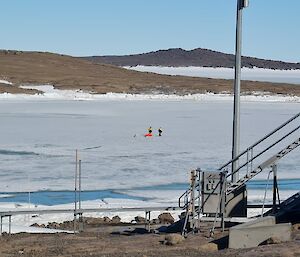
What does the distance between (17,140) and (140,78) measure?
57.9m

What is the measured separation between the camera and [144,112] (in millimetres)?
43375

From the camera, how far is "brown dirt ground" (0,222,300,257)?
999 cm

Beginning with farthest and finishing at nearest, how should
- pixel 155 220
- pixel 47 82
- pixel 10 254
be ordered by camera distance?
pixel 47 82 → pixel 155 220 → pixel 10 254

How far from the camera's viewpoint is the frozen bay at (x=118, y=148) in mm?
19141

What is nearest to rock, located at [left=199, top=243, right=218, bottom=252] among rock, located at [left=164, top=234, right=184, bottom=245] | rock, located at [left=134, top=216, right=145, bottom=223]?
rock, located at [left=164, top=234, right=184, bottom=245]

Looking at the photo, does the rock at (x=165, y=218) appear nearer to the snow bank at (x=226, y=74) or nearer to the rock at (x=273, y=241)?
the rock at (x=273, y=241)

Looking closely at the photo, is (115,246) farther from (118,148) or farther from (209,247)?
(118,148)

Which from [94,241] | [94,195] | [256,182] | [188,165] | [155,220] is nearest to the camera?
[94,241]

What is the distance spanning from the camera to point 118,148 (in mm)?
25453

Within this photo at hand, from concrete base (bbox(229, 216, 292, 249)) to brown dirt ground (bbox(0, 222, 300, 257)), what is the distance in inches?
7.8

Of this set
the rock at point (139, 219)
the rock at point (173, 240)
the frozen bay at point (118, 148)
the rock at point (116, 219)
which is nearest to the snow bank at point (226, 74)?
the frozen bay at point (118, 148)

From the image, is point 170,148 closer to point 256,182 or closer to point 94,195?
point 256,182

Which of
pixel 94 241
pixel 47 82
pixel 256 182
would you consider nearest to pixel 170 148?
pixel 256 182

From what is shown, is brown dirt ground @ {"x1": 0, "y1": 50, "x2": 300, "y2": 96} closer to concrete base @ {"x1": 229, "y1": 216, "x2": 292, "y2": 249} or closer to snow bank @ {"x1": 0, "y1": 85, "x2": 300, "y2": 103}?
snow bank @ {"x1": 0, "y1": 85, "x2": 300, "y2": 103}
